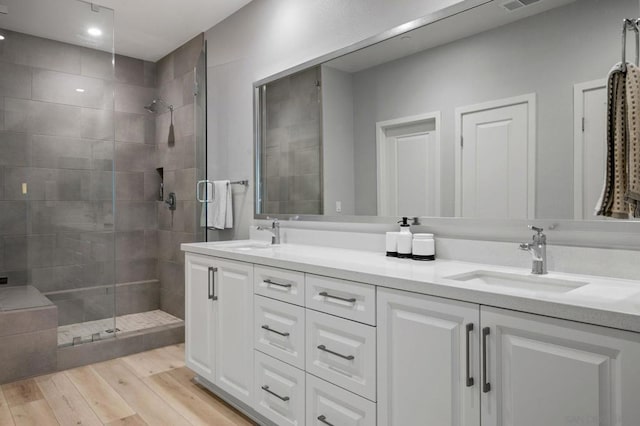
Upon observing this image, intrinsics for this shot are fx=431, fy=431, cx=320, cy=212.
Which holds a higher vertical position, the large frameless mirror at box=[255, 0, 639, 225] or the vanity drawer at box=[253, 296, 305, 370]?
the large frameless mirror at box=[255, 0, 639, 225]

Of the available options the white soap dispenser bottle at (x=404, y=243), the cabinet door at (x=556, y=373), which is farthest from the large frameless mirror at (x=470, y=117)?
the cabinet door at (x=556, y=373)

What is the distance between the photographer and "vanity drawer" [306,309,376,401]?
154cm

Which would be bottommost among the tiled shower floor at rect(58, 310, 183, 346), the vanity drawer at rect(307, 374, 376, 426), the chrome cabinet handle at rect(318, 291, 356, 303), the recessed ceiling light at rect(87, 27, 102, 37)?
the tiled shower floor at rect(58, 310, 183, 346)

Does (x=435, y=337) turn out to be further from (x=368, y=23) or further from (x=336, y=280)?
(x=368, y=23)

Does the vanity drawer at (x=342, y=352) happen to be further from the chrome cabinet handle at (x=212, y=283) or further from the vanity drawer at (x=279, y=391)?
the chrome cabinet handle at (x=212, y=283)

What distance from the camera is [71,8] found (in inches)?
119

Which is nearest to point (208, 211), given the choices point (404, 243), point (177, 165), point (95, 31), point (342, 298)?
point (177, 165)

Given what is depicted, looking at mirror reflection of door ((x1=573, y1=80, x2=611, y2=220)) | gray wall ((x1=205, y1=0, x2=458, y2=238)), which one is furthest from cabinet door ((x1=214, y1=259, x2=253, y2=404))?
mirror reflection of door ((x1=573, y1=80, x2=611, y2=220))

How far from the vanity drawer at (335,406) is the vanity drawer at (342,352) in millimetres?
29

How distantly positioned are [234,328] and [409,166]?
121 cm

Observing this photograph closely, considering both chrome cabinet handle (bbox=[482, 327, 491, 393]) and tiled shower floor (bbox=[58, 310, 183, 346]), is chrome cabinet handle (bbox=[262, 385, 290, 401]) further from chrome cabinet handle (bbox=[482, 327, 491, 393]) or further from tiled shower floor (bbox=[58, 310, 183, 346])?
tiled shower floor (bbox=[58, 310, 183, 346])

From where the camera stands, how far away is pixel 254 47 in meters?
3.13

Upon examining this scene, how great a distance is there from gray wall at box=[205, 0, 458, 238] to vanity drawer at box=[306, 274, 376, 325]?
1.33 metres

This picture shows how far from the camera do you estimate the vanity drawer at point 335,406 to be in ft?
5.12
